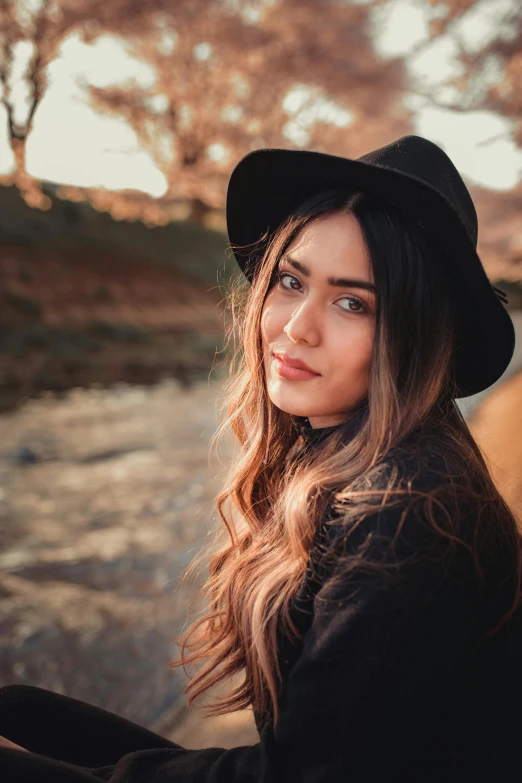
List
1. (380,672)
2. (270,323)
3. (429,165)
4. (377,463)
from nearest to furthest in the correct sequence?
(380,672), (377,463), (429,165), (270,323)

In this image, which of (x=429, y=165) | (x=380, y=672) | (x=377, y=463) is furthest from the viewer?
(x=429, y=165)

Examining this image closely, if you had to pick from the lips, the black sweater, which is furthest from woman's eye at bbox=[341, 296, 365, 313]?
the black sweater

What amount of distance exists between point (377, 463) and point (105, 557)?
341 cm

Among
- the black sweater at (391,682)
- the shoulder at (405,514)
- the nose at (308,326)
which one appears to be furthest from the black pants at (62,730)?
the nose at (308,326)

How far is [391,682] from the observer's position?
100 cm

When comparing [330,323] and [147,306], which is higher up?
[147,306]

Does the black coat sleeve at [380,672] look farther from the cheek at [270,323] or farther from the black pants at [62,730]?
the cheek at [270,323]

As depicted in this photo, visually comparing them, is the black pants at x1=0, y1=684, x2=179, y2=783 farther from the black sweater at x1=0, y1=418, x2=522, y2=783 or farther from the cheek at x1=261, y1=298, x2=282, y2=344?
the cheek at x1=261, y1=298, x2=282, y2=344

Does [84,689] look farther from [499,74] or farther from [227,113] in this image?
[227,113]

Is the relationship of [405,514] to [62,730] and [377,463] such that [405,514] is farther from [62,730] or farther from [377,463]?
[62,730]

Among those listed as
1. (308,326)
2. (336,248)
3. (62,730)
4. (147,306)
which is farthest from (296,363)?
(147,306)

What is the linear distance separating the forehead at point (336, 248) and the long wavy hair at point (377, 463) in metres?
0.02

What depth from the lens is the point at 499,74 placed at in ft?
18.4

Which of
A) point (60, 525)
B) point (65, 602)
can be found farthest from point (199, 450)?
point (65, 602)
